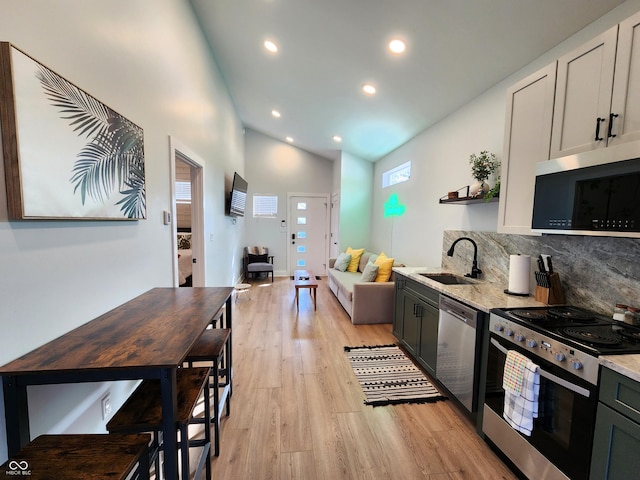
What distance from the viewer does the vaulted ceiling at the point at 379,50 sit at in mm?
2006

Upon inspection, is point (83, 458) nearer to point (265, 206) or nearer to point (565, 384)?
point (565, 384)

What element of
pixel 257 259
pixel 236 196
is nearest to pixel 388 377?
pixel 236 196

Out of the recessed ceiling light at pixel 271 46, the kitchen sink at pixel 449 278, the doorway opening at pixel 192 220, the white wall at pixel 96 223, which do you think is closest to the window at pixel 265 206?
the doorway opening at pixel 192 220

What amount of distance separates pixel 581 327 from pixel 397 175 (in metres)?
3.86

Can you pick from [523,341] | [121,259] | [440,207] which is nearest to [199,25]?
[121,259]

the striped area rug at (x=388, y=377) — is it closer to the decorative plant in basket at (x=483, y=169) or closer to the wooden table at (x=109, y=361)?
the wooden table at (x=109, y=361)

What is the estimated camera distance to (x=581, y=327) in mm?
1489

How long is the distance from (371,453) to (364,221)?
4973 mm

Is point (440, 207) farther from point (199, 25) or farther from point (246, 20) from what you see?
point (199, 25)

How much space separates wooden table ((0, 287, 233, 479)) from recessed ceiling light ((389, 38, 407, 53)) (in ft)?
9.09

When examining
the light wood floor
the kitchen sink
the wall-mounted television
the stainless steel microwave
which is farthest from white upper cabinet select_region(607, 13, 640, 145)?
the wall-mounted television

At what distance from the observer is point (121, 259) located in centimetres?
181

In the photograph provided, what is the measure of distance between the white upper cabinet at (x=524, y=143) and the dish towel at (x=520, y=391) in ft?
2.87

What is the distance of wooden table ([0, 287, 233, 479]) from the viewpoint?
1.00 meters
